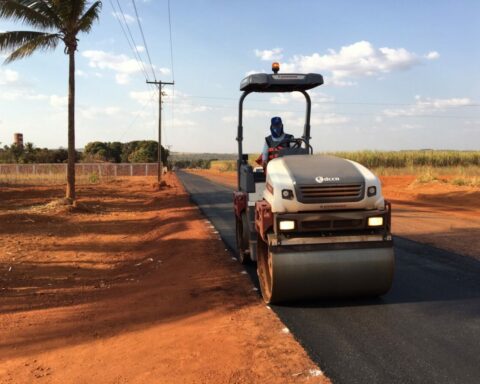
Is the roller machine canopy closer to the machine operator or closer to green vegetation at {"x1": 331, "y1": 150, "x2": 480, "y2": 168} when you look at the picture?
the machine operator

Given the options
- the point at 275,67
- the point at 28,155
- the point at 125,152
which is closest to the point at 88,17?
the point at 275,67

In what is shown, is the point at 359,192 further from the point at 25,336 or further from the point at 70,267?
the point at 70,267

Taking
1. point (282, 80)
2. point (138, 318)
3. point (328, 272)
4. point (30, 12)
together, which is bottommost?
point (138, 318)

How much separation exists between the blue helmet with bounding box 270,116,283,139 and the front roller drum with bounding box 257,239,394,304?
95.1 inches

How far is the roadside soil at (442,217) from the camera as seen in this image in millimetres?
10034

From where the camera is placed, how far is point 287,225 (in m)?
5.04

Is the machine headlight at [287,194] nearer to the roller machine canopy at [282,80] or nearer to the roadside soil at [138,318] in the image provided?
the roadside soil at [138,318]

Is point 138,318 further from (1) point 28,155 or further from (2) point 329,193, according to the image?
(1) point 28,155

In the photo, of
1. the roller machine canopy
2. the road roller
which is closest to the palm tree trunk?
the roller machine canopy

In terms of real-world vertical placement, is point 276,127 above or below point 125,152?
below

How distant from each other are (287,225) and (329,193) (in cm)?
58

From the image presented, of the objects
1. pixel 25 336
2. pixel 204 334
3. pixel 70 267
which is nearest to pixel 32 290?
pixel 70 267

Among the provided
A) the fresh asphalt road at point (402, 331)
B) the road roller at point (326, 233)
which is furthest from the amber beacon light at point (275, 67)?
the fresh asphalt road at point (402, 331)

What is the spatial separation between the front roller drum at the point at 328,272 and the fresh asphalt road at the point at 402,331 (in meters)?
→ 0.30
